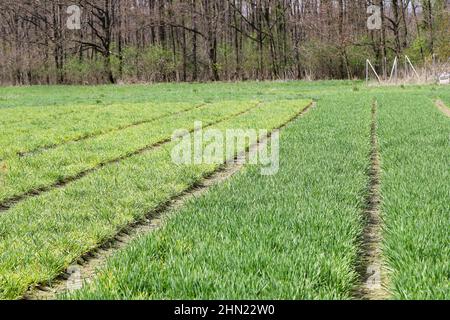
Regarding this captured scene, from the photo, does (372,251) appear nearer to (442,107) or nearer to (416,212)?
(416,212)

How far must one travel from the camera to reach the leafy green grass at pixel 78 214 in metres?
3.75

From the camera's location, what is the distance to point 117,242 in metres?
4.42

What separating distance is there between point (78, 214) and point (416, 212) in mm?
2617

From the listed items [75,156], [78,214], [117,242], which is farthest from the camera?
[75,156]

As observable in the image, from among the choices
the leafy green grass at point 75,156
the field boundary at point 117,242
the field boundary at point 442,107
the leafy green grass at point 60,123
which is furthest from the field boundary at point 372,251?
the field boundary at point 442,107

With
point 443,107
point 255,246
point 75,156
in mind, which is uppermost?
point 443,107

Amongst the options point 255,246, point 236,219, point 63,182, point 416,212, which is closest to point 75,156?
point 63,182

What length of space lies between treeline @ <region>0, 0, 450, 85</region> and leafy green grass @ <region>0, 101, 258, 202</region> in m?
28.9

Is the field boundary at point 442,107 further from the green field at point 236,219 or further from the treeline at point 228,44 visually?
the treeline at point 228,44

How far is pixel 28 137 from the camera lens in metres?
10.8

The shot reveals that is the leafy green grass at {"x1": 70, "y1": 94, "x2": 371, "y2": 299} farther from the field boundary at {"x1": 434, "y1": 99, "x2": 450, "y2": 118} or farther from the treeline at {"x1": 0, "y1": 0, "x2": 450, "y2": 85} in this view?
the treeline at {"x1": 0, "y1": 0, "x2": 450, "y2": 85}

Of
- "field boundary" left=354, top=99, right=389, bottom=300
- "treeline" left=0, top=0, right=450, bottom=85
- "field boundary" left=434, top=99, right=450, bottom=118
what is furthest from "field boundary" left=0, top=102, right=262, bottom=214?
"treeline" left=0, top=0, right=450, bottom=85

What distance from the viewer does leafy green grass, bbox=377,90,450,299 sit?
3238mm
